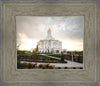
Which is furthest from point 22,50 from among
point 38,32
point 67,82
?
point 67,82

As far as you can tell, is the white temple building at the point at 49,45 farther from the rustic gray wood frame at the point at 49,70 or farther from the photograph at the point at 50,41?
the rustic gray wood frame at the point at 49,70

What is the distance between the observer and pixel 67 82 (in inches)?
51.5

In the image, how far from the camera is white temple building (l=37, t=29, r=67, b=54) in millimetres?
1349

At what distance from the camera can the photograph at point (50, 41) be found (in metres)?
1.33

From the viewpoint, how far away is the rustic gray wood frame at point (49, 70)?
4.24 ft

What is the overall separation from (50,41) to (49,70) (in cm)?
36

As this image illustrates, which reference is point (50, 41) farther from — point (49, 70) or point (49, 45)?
point (49, 70)

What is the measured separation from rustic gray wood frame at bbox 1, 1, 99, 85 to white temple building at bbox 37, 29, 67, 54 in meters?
0.24

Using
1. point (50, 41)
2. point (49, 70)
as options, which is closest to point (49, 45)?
point (50, 41)

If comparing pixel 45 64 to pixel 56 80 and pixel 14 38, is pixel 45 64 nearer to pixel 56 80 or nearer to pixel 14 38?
pixel 56 80

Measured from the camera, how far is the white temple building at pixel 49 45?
53.1 inches

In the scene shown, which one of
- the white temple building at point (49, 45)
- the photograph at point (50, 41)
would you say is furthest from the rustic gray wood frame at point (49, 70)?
the white temple building at point (49, 45)

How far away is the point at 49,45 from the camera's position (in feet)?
4.51

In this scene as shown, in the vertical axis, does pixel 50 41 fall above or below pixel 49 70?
above
